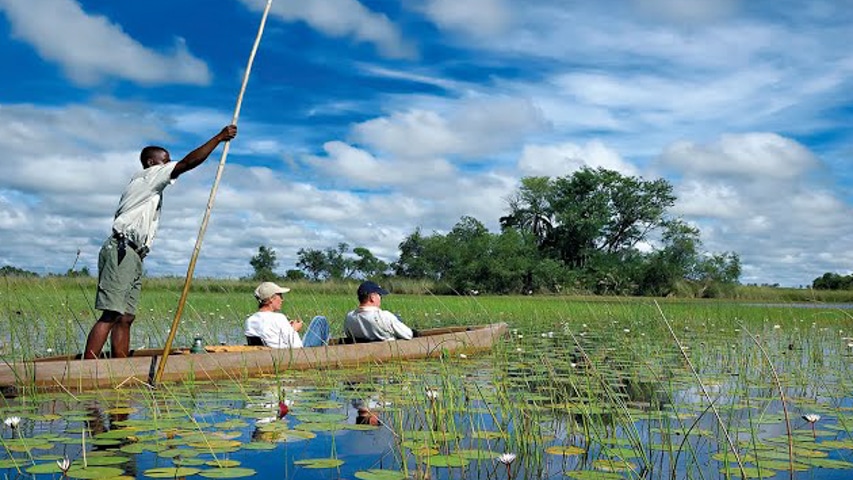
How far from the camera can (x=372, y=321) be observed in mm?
9609

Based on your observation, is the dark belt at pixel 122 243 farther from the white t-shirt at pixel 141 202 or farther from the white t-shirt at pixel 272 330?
the white t-shirt at pixel 272 330

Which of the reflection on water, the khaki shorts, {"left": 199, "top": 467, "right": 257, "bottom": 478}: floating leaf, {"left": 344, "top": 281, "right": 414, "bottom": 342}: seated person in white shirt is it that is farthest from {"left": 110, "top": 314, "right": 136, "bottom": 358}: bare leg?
{"left": 199, "top": 467, "right": 257, "bottom": 478}: floating leaf

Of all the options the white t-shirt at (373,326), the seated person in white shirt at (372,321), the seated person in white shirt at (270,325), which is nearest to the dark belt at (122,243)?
the seated person in white shirt at (270,325)

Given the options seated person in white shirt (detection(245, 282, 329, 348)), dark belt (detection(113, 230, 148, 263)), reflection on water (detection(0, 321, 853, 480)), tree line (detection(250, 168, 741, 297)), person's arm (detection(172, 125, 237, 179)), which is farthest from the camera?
tree line (detection(250, 168, 741, 297))

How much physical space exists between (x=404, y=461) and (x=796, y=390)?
5.15 m

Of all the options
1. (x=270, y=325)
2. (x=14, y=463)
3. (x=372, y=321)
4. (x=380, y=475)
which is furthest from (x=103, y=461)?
(x=372, y=321)

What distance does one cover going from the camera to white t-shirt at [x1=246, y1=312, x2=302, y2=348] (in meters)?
8.89

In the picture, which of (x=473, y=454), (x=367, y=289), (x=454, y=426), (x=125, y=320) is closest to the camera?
(x=473, y=454)

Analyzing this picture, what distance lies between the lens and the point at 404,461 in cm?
411

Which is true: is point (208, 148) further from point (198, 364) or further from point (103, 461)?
point (103, 461)

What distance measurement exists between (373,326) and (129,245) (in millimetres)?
3262

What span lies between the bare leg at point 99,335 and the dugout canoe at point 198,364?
0.21 metres

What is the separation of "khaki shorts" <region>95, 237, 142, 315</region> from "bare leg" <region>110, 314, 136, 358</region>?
5.1 inches

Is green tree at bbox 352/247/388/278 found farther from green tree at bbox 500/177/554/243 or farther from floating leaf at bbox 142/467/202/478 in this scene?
floating leaf at bbox 142/467/202/478
